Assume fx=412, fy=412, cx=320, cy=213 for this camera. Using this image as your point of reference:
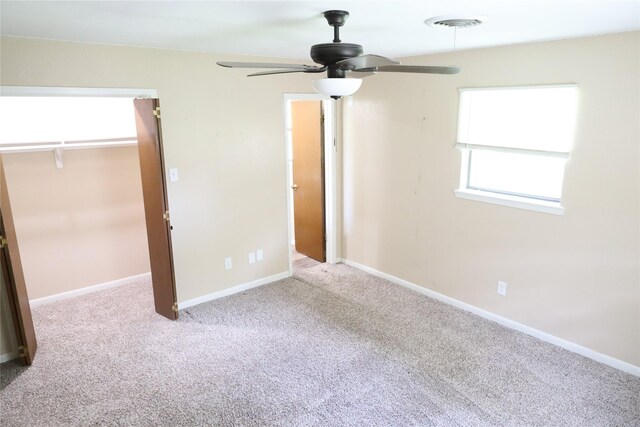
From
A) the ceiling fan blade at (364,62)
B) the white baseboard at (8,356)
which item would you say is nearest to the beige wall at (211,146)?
the white baseboard at (8,356)

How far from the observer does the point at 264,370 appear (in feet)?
9.91

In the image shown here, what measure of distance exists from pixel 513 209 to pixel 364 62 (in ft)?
7.31

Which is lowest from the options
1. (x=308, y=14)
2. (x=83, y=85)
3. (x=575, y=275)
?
(x=575, y=275)

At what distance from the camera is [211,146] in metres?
3.88

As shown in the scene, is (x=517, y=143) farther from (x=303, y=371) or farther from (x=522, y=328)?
(x=303, y=371)

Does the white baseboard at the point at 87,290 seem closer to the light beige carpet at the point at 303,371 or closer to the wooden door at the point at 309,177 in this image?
the light beige carpet at the point at 303,371

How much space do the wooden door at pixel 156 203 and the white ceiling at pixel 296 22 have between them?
0.57 m

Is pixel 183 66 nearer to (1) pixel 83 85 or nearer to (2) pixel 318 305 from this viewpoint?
(1) pixel 83 85

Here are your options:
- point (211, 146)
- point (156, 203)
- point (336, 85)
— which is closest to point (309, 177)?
point (211, 146)

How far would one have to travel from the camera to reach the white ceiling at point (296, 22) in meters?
1.91

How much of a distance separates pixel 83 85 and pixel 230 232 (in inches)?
71.1

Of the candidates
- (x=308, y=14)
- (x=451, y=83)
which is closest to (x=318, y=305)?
(x=451, y=83)

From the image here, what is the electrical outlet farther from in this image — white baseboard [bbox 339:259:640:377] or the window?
the window

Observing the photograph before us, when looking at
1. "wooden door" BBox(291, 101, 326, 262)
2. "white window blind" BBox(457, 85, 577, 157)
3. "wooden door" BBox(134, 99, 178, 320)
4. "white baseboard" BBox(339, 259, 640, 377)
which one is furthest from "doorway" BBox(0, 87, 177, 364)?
"white window blind" BBox(457, 85, 577, 157)
